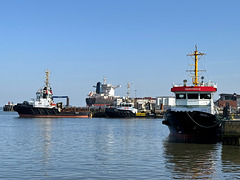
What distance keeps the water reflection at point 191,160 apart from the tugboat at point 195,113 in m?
2.09

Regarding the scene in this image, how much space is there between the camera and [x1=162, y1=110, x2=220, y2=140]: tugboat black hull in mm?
38812

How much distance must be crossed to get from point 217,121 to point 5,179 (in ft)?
77.8

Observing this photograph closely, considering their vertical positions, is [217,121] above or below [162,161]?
above

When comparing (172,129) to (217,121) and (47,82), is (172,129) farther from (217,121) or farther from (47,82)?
(47,82)

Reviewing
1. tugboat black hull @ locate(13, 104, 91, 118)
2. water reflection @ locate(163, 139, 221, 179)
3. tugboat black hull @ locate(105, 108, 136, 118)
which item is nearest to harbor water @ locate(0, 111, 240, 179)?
water reflection @ locate(163, 139, 221, 179)

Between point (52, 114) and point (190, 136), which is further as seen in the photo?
point (52, 114)

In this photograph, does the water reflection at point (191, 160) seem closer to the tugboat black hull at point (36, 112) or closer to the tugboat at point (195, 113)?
the tugboat at point (195, 113)

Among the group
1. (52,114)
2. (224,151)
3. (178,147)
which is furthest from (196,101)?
(52,114)

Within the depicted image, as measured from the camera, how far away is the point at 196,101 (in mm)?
41969

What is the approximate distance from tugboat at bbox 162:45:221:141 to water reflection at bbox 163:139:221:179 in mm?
2089

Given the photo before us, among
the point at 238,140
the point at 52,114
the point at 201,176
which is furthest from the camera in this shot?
the point at 52,114

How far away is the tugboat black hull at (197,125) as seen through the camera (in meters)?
38.8

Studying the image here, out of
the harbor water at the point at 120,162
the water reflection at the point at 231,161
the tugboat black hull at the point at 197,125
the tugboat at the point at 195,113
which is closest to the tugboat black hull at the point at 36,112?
the tugboat at the point at 195,113

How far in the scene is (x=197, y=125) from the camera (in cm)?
3906
